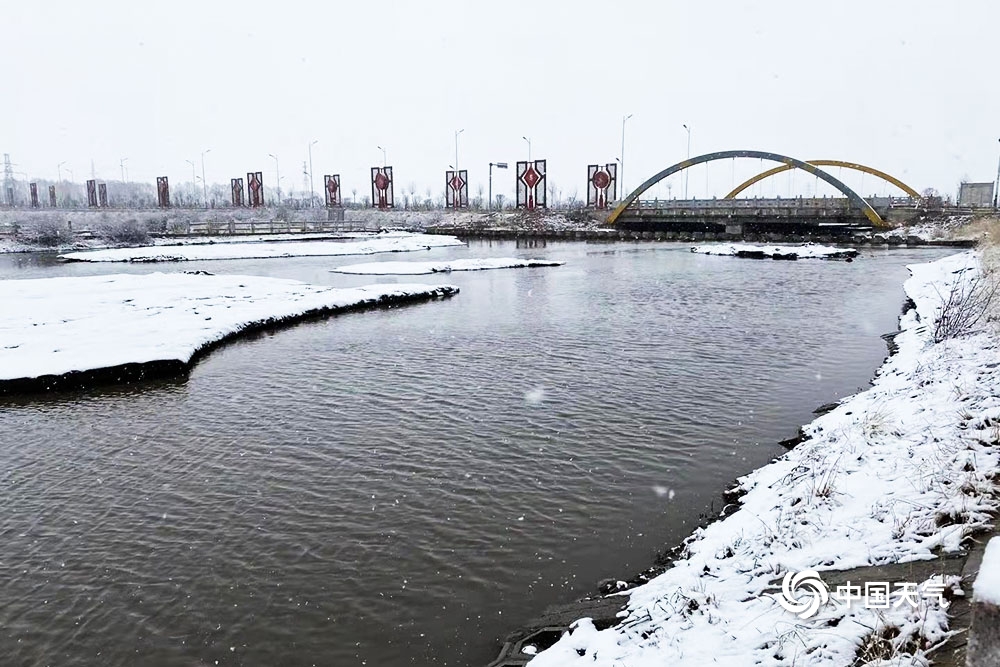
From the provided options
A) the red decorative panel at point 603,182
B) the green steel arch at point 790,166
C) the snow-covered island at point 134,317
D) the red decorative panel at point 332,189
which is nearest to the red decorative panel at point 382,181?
the red decorative panel at point 332,189

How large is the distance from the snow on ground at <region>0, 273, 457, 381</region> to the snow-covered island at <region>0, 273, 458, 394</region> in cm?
4

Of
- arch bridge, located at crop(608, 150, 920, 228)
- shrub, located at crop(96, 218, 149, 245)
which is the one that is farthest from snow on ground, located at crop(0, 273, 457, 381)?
arch bridge, located at crop(608, 150, 920, 228)

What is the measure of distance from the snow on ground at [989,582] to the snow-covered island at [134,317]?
850 inches

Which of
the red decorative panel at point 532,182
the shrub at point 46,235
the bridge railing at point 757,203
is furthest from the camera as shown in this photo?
the red decorative panel at point 532,182

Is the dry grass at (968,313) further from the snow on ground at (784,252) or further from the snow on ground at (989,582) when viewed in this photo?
the snow on ground at (784,252)

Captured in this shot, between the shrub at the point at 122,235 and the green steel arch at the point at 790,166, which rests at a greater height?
the green steel arch at the point at 790,166

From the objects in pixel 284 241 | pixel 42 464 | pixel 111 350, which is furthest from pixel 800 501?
pixel 284 241

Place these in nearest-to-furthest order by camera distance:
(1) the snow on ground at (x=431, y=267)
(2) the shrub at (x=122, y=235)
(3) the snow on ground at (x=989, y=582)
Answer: (3) the snow on ground at (x=989, y=582)
(1) the snow on ground at (x=431, y=267)
(2) the shrub at (x=122, y=235)

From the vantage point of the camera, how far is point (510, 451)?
45.8 ft

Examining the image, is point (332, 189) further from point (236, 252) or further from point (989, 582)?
point (989, 582)

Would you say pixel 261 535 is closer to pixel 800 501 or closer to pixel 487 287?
pixel 800 501
